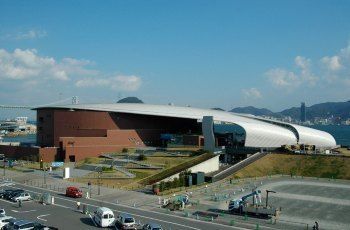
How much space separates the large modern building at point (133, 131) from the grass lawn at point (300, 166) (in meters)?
6.83

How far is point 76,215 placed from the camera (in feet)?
94.8

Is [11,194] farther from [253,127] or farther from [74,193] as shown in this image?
[253,127]

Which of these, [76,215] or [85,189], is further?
[85,189]

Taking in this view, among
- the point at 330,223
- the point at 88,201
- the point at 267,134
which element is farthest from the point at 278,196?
the point at 267,134

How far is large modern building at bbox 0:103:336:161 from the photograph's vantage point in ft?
187

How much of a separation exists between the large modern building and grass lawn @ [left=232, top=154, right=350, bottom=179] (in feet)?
22.4

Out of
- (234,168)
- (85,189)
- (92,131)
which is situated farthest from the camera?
(92,131)

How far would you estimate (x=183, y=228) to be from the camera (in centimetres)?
2556

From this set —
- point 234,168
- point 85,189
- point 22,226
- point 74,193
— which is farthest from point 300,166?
point 22,226

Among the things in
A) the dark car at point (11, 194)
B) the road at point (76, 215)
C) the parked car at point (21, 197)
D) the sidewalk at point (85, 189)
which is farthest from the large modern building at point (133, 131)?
the road at point (76, 215)

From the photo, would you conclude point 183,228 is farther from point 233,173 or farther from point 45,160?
point 45,160

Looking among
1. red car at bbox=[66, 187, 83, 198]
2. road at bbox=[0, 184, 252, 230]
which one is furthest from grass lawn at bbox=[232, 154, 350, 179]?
red car at bbox=[66, 187, 83, 198]

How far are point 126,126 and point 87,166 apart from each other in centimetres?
1564

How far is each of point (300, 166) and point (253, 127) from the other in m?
10.9
